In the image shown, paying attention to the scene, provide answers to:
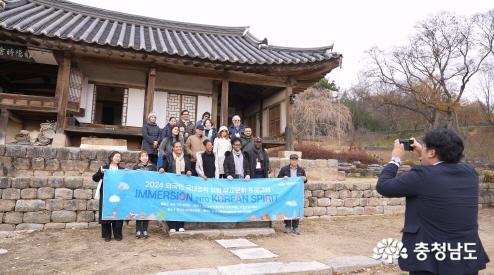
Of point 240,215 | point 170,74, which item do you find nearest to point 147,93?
point 170,74

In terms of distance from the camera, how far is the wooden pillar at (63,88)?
9.53m

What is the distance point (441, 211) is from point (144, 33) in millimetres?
12313

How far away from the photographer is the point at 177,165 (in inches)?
288

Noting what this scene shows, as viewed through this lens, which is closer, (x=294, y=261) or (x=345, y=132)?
(x=294, y=261)

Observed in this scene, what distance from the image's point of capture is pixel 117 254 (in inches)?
223

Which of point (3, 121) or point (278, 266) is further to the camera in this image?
point (3, 121)

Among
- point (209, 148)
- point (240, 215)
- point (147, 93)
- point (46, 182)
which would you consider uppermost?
point (147, 93)

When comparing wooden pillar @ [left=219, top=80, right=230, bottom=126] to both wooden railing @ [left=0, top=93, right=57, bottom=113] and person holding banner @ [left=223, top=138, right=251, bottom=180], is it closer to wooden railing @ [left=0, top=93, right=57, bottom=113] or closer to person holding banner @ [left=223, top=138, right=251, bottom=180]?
person holding banner @ [left=223, top=138, right=251, bottom=180]

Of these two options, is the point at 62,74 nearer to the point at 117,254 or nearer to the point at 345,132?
the point at 117,254

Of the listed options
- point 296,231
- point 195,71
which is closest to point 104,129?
point 195,71

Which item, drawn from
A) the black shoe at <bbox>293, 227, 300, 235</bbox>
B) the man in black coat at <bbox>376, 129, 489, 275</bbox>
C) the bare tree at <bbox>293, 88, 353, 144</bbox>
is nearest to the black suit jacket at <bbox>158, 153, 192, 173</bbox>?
the black shoe at <bbox>293, 227, 300, 235</bbox>

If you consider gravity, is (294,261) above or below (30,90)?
below

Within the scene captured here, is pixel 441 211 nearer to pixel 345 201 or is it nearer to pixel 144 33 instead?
pixel 345 201

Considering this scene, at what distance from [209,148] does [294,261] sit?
9.90 ft
